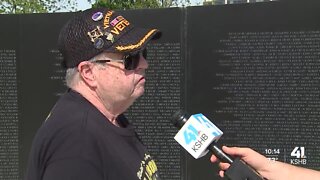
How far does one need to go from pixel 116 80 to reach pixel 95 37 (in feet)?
0.71

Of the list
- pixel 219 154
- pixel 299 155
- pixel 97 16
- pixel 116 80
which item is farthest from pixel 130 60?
pixel 299 155

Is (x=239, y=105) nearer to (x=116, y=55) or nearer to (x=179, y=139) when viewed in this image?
(x=179, y=139)

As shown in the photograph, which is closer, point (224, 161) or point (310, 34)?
point (224, 161)

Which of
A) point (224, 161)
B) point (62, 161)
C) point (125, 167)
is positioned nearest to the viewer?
point (62, 161)

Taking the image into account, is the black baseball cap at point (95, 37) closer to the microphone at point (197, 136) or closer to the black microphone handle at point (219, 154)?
the microphone at point (197, 136)

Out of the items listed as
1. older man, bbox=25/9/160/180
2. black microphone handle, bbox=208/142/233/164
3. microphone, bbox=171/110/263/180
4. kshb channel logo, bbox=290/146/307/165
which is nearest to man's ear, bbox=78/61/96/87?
older man, bbox=25/9/160/180

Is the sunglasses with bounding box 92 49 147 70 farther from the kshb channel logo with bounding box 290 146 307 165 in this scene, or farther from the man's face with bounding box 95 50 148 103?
the kshb channel logo with bounding box 290 146 307 165

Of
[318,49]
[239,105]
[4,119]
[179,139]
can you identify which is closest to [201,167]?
[239,105]

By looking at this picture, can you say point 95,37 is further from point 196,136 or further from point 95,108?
point 196,136

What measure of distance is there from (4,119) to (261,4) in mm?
3114

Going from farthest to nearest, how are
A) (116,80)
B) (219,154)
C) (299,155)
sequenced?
(299,155) < (219,154) < (116,80)

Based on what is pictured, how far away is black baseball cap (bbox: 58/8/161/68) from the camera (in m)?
1.88

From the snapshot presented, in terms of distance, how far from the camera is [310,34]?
4539 mm

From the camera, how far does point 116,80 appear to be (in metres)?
1.99
